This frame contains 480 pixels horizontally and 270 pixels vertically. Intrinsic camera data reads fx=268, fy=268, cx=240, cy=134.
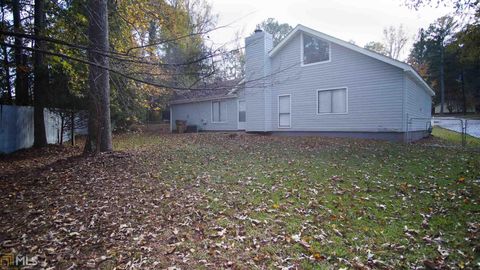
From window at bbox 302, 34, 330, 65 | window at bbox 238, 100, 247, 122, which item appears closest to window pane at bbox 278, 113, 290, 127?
window at bbox 302, 34, 330, 65

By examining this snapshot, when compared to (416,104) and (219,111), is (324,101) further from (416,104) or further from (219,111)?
(219,111)

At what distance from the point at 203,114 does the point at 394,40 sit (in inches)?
1450

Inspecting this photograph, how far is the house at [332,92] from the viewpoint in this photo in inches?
481

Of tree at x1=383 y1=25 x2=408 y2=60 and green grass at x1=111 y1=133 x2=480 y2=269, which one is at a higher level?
tree at x1=383 y1=25 x2=408 y2=60

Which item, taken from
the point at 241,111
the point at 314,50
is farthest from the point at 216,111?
the point at 314,50

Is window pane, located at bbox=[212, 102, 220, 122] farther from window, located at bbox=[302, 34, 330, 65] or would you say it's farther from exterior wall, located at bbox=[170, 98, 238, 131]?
window, located at bbox=[302, 34, 330, 65]

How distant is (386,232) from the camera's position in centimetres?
361

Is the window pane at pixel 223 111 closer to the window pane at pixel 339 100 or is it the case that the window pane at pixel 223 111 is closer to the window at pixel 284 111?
the window at pixel 284 111

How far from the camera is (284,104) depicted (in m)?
15.6

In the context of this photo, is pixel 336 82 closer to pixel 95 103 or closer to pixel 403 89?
pixel 403 89

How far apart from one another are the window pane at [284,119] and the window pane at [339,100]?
270 centimetres

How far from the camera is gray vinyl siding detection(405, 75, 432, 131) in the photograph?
12734mm

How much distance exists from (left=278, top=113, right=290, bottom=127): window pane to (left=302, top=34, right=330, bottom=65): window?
3084 millimetres

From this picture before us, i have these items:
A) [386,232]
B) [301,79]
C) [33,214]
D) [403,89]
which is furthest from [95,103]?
[403,89]
